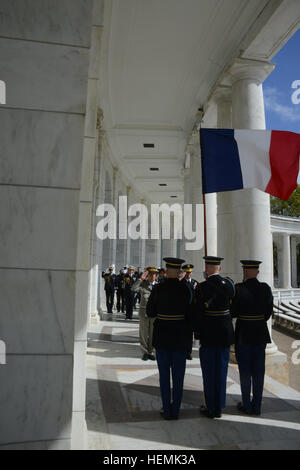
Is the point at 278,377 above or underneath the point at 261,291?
underneath

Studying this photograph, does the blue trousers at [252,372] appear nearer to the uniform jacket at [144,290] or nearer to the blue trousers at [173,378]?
the blue trousers at [173,378]

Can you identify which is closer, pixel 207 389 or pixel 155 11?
pixel 207 389

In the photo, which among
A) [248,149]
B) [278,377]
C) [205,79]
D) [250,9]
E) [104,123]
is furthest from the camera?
[104,123]

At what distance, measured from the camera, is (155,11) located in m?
10.4

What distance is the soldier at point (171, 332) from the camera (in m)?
5.93

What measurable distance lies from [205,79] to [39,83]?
11.3 m

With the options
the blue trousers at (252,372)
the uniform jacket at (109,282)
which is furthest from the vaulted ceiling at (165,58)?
the blue trousers at (252,372)

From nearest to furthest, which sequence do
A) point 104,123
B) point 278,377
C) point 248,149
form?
point 248,149, point 278,377, point 104,123

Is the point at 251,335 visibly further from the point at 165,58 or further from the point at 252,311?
the point at 165,58

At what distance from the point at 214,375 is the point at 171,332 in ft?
3.47

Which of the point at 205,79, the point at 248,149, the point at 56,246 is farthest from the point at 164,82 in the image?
the point at 56,246

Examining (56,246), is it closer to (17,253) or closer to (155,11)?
(17,253)

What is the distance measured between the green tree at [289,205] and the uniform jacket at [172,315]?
63147mm

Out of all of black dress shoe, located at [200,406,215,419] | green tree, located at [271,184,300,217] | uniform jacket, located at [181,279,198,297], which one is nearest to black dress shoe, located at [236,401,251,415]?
black dress shoe, located at [200,406,215,419]
